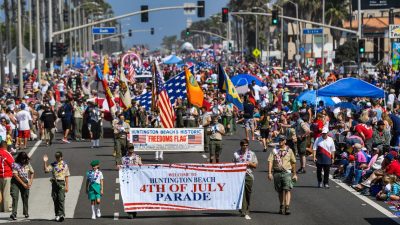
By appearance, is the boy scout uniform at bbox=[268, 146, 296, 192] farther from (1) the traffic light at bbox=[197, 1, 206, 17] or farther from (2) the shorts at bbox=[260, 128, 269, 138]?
(1) the traffic light at bbox=[197, 1, 206, 17]

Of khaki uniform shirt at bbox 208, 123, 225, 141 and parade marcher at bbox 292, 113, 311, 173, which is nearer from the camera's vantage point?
parade marcher at bbox 292, 113, 311, 173

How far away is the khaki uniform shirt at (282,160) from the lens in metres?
22.1

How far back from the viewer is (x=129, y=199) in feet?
71.8

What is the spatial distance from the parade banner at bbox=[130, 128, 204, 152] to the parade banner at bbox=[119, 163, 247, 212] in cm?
1003

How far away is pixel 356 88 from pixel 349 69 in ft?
121

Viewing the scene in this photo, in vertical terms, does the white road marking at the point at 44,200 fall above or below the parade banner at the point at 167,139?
below

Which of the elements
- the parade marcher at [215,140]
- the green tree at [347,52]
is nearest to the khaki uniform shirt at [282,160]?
the parade marcher at [215,140]

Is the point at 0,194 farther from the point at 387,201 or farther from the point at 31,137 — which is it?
the point at 31,137

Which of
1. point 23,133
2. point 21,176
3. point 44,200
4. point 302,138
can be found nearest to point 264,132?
point 302,138

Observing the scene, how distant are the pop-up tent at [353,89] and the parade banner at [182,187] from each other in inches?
566

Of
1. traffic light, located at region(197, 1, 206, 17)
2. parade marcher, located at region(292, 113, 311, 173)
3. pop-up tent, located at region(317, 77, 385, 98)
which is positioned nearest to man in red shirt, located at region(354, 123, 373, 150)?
parade marcher, located at region(292, 113, 311, 173)

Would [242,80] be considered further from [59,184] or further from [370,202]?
[59,184]

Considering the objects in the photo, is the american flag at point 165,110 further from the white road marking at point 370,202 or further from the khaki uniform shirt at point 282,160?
the khaki uniform shirt at point 282,160

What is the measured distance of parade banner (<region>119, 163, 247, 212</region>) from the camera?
861 inches
